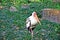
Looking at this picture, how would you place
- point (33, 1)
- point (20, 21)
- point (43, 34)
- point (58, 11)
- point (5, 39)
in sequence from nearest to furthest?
point (5, 39) → point (43, 34) → point (20, 21) → point (58, 11) → point (33, 1)

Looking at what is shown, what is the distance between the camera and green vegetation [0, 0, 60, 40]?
8508 mm

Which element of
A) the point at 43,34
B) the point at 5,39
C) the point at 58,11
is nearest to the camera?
the point at 5,39

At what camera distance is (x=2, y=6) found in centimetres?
1316

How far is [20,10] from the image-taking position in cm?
1255

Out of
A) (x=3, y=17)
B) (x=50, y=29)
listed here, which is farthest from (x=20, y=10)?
(x=50, y=29)

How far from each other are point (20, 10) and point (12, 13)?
0.77 m

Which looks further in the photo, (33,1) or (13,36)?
(33,1)

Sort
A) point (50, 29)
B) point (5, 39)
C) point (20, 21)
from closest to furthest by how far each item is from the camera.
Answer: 1. point (5, 39)
2. point (50, 29)
3. point (20, 21)

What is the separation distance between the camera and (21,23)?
10.1m

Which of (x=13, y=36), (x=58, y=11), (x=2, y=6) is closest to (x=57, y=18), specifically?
(x=58, y=11)

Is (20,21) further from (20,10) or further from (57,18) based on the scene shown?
(20,10)

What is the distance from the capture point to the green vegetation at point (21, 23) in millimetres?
8508

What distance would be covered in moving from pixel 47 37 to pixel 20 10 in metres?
4.30

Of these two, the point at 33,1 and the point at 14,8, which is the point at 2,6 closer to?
the point at 14,8
